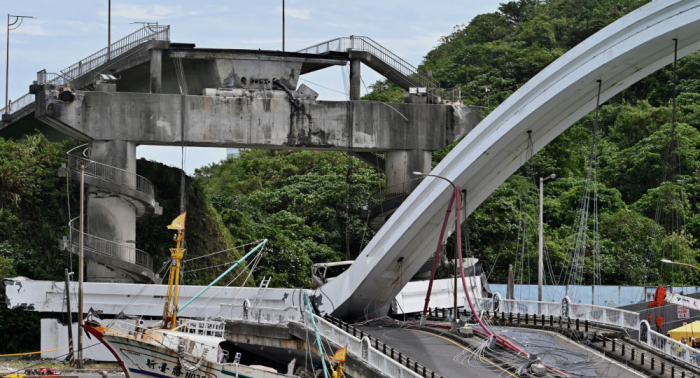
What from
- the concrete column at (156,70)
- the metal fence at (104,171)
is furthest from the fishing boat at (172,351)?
the concrete column at (156,70)

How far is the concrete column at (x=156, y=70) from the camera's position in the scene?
151ft

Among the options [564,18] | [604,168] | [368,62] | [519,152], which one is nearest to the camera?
[519,152]

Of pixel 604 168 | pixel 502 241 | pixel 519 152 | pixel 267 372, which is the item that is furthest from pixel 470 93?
pixel 267 372

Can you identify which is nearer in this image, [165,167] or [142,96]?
[142,96]

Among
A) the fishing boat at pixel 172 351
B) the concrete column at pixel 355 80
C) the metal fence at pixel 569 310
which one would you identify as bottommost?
the fishing boat at pixel 172 351

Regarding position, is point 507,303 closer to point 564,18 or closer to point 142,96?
point 142,96

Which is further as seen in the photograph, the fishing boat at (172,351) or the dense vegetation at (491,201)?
the dense vegetation at (491,201)

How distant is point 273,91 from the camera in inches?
1859

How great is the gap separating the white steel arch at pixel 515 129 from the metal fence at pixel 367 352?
496cm

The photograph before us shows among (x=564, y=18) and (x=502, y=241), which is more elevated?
(x=564, y=18)

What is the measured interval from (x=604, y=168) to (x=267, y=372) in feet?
139

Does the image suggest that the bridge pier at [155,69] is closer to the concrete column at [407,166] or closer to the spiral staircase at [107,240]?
the spiral staircase at [107,240]

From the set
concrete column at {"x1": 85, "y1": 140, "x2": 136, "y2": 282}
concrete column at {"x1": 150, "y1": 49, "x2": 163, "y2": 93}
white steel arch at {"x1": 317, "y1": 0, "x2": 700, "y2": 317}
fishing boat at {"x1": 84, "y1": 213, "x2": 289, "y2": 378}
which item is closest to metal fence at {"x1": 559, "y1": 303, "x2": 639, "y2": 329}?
white steel arch at {"x1": 317, "y1": 0, "x2": 700, "y2": 317}

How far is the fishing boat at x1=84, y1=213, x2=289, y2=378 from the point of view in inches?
1326
